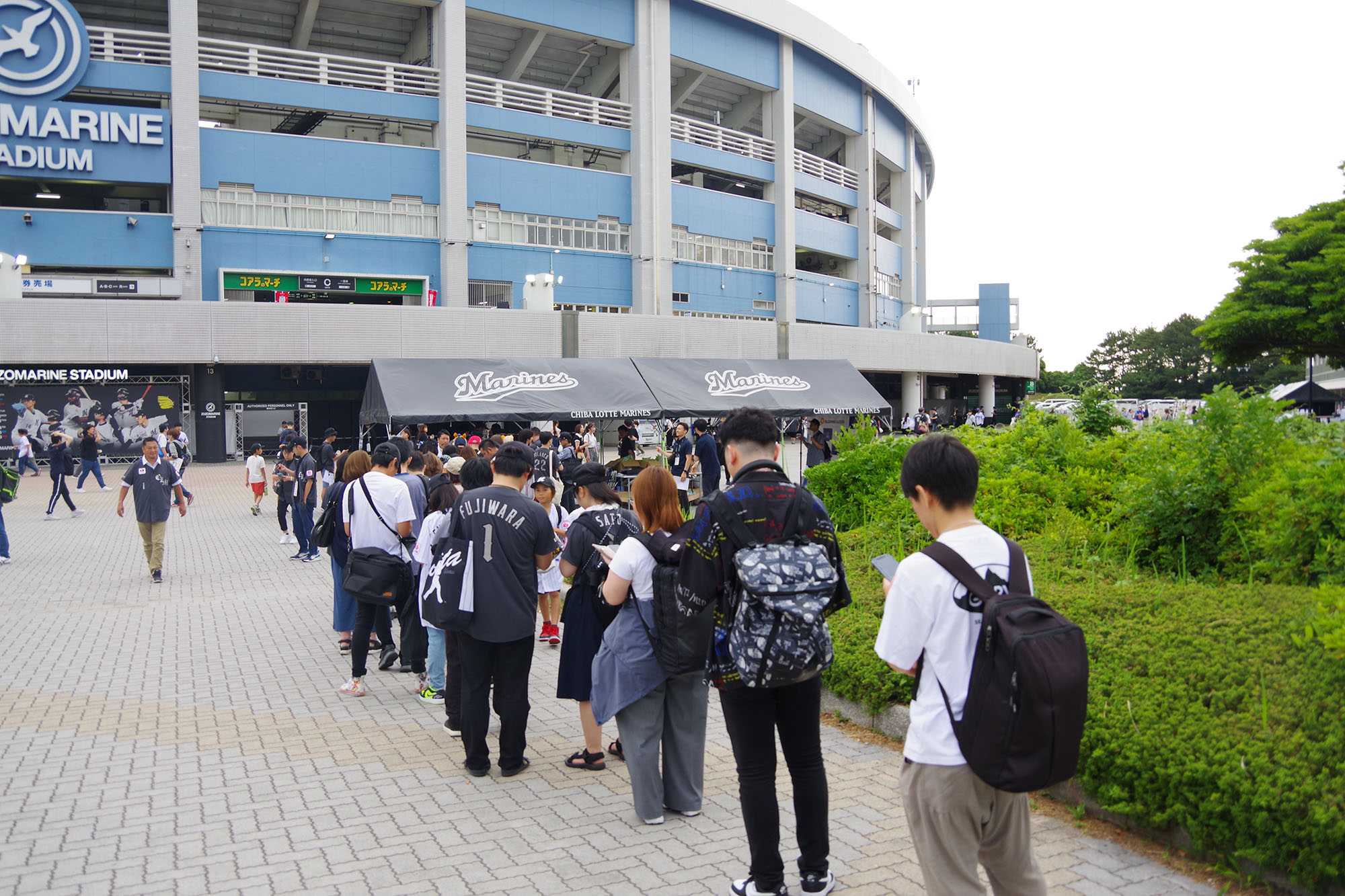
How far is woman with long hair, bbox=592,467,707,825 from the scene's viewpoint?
4555 mm

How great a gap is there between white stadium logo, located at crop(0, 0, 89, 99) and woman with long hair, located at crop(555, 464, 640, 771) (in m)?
33.1

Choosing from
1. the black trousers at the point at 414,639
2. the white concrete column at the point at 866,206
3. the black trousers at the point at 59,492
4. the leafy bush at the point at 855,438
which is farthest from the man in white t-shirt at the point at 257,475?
the white concrete column at the point at 866,206

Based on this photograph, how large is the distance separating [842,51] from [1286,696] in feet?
Answer: 157

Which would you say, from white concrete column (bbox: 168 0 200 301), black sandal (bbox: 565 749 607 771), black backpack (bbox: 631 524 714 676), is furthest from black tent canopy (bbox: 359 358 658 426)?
white concrete column (bbox: 168 0 200 301)

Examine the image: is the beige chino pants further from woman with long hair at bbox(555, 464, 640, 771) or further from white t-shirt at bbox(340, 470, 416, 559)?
woman with long hair at bbox(555, 464, 640, 771)

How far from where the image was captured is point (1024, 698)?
251cm

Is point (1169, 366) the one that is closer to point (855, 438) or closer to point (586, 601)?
point (855, 438)

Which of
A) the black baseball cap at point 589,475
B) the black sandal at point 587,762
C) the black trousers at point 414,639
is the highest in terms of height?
the black baseball cap at point 589,475

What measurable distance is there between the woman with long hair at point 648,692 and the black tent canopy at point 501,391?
42.7 feet

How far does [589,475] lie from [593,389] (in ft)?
44.5

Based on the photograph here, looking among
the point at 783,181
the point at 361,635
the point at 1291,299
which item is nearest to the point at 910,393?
the point at 783,181

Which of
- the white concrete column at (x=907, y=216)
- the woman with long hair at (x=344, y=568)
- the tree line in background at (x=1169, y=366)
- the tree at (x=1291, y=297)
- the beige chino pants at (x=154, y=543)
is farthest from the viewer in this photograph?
the tree line in background at (x=1169, y=366)

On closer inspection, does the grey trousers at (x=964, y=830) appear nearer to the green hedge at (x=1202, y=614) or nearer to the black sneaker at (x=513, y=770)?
the green hedge at (x=1202, y=614)

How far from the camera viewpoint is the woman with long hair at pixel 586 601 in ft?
17.1
